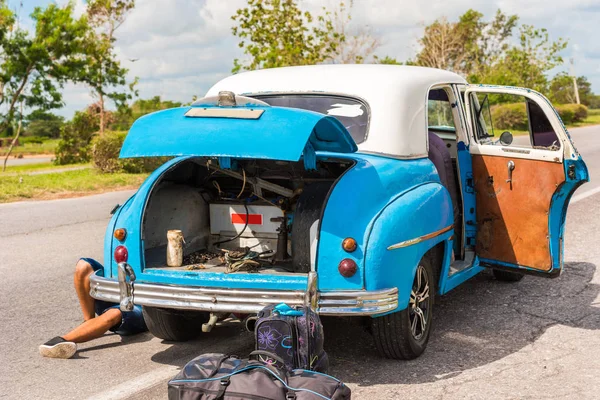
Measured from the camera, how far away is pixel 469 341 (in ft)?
17.8

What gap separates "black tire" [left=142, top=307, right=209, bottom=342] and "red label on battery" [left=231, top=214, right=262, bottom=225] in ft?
2.39

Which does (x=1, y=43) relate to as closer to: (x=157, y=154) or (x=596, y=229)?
(x=596, y=229)

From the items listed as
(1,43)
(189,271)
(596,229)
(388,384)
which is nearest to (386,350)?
(388,384)

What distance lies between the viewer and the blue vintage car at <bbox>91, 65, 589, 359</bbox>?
4527 mm

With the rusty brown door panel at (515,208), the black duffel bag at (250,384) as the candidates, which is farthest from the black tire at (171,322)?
the rusty brown door panel at (515,208)

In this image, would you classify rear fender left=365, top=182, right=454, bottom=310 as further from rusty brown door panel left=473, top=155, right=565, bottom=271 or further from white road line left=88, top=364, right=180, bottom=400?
white road line left=88, top=364, right=180, bottom=400

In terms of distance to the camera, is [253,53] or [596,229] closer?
[596,229]

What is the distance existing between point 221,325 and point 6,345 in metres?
1.57

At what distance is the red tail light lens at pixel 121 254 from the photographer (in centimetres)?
495

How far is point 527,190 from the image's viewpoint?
5938 mm

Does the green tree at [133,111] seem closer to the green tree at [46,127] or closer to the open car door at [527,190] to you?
the green tree at [46,127]

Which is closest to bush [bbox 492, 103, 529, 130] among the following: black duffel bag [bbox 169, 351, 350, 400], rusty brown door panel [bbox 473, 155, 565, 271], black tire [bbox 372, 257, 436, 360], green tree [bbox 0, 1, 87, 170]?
green tree [bbox 0, 1, 87, 170]

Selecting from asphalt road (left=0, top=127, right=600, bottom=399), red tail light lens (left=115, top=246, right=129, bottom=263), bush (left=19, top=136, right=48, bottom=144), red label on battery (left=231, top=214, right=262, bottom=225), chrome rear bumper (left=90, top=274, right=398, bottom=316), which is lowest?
asphalt road (left=0, top=127, right=600, bottom=399)

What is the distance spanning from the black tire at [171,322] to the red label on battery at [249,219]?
2.39 feet
